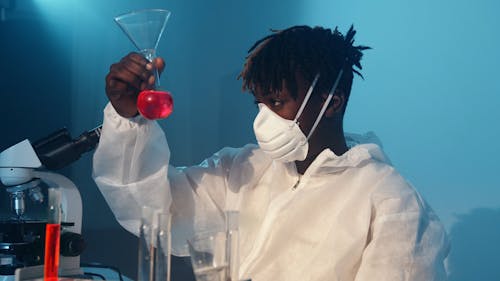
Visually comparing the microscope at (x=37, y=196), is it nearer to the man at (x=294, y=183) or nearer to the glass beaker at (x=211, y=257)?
the man at (x=294, y=183)

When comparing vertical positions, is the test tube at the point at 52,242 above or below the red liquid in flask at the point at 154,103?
below

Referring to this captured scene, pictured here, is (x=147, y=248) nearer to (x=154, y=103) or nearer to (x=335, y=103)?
(x=154, y=103)

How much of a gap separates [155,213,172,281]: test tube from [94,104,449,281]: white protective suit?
43 centimetres

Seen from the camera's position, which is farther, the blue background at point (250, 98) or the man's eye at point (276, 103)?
the blue background at point (250, 98)

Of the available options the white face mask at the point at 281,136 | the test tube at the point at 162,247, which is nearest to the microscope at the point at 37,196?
the white face mask at the point at 281,136

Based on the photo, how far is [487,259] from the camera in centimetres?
150

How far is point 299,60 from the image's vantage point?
1.28 meters

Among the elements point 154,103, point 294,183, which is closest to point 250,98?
point 294,183

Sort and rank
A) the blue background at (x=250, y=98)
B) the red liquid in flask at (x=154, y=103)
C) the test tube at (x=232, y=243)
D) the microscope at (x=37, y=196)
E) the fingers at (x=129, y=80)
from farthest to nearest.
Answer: the blue background at (x=250, y=98)
the microscope at (x=37, y=196)
the fingers at (x=129, y=80)
the red liquid in flask at (x=154, y=103)
the test tube at (x=232, y=243)

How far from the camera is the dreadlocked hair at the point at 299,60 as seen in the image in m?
1.26

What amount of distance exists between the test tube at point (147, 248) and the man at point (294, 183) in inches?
13.3

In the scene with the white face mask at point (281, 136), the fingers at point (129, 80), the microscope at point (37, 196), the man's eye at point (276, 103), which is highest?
the fingers at point (129, 80)

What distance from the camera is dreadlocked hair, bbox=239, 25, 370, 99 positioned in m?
1.26

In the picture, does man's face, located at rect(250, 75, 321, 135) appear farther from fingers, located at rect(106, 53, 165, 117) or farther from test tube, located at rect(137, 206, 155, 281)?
test tube, located at rect(137, 206, 155, 281)
